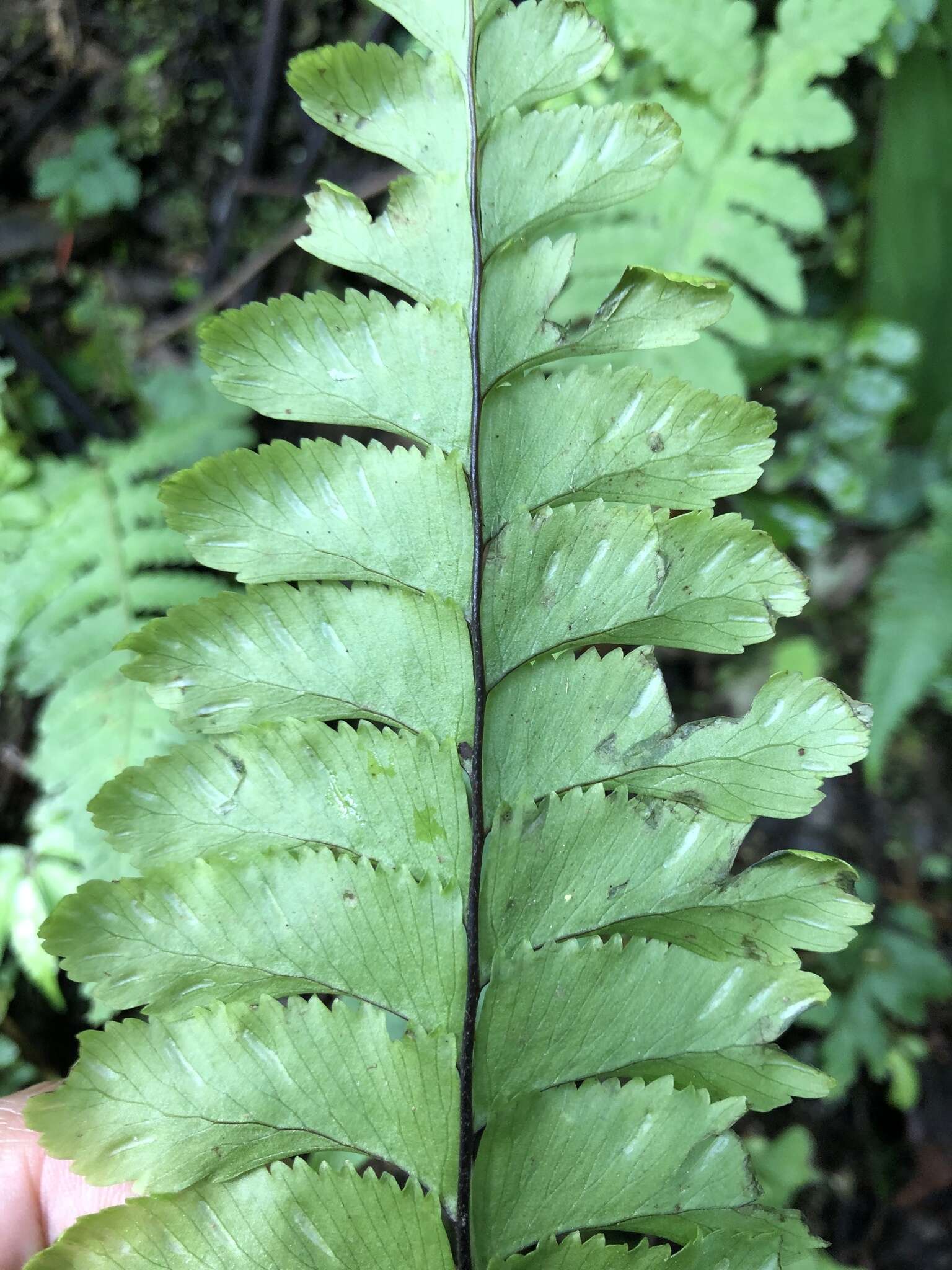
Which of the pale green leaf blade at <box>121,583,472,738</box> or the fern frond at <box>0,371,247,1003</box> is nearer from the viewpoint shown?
the pale green leaf blade at <box>121,583,472,738</box>

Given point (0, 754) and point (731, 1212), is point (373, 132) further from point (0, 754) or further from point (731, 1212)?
point (0, 754)

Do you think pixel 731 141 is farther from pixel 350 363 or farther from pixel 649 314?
pixel 350 363

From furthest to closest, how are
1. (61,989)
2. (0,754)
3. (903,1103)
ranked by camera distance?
(903,1103) < (0,754) < (61,989)

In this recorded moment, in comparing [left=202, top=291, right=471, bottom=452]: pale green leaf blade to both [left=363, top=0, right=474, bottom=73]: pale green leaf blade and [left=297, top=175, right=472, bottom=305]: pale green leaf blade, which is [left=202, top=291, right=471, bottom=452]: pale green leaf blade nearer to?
[left=297, top=175, right=472, bottom=305]: pale green leaf blade

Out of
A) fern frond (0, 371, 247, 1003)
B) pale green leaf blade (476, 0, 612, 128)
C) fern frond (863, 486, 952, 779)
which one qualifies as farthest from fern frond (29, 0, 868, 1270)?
fern frond (863, 486, 952, 779)

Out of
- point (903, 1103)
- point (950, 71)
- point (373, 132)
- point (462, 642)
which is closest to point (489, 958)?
point (462, 642)

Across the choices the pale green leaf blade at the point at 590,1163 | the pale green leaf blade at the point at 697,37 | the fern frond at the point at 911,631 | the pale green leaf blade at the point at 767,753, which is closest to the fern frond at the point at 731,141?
the pale green leaf blade at the point at 697,37

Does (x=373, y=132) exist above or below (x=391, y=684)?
above
